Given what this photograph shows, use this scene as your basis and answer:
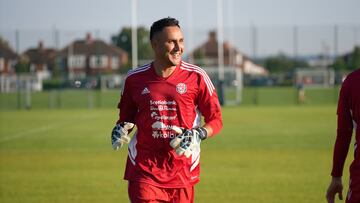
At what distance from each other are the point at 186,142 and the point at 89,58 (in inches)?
1824

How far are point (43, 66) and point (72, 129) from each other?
90.7 feet

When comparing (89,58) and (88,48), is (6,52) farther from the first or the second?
(89,58)

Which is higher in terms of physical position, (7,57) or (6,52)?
(6,52)

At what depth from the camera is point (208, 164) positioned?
15570mm

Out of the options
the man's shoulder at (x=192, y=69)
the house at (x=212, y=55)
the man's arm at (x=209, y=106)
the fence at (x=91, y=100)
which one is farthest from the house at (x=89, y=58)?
the man's arm at (x=209, y=106)

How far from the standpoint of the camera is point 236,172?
14156 millimetres

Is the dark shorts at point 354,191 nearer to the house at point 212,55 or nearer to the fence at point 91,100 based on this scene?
the fence at point 91,100

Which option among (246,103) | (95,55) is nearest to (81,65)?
(95,55)

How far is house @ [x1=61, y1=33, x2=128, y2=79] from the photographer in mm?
48938

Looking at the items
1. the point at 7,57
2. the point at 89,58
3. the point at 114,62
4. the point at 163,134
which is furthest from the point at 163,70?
the point at 114,62

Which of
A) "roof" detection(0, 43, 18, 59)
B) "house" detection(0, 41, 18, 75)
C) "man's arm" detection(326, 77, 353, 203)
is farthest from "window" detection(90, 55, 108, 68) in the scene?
"man's arm" detection(326, 77, 353, 203)

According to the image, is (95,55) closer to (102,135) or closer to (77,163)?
(102,135)

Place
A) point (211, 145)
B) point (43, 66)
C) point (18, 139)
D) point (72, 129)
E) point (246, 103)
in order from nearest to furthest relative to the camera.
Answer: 1. point (211, 145)
2. point (18, 139)
3. point (72, 129)
4. point (246, 103)
5. point (43, 66)

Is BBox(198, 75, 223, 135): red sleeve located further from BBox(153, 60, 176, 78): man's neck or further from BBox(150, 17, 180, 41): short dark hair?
BBox(150, 17, 180, 41): short dark hair
